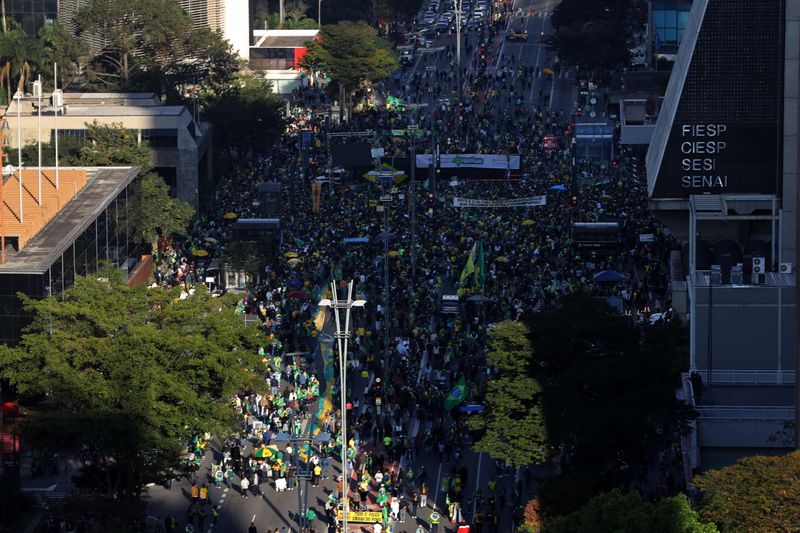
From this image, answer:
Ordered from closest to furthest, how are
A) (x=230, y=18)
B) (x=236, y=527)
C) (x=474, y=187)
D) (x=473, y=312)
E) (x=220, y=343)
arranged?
1. (x=236, y=527)
2. (x=220, y=343)
3. (x=473, y=312)
4. (x=474, y=187)
5. (x=230, y=18)

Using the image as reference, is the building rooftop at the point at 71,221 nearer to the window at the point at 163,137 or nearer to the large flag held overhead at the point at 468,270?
the large flag held overhead at the point at 468,270

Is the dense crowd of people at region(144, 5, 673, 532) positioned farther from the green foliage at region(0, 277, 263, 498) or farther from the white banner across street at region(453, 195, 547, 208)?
the green foliage at region(0, 277, 263, 498)

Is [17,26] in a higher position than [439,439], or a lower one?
higher

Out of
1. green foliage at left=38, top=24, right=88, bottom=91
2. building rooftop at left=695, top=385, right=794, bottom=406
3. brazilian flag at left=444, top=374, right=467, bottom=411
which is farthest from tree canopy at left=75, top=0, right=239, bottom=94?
building rooftop at left=695, top=385, right=794, bottom=406

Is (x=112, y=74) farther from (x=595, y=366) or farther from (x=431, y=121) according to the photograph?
(x=595, y=366)

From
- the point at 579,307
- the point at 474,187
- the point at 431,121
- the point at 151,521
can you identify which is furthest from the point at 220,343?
the point at 431,121

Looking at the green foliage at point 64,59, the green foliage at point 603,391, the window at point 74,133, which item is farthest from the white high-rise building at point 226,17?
the green foliage at point 603,391

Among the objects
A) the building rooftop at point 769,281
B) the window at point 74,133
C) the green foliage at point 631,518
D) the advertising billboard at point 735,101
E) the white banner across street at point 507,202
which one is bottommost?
the green foliage at point 631,518
